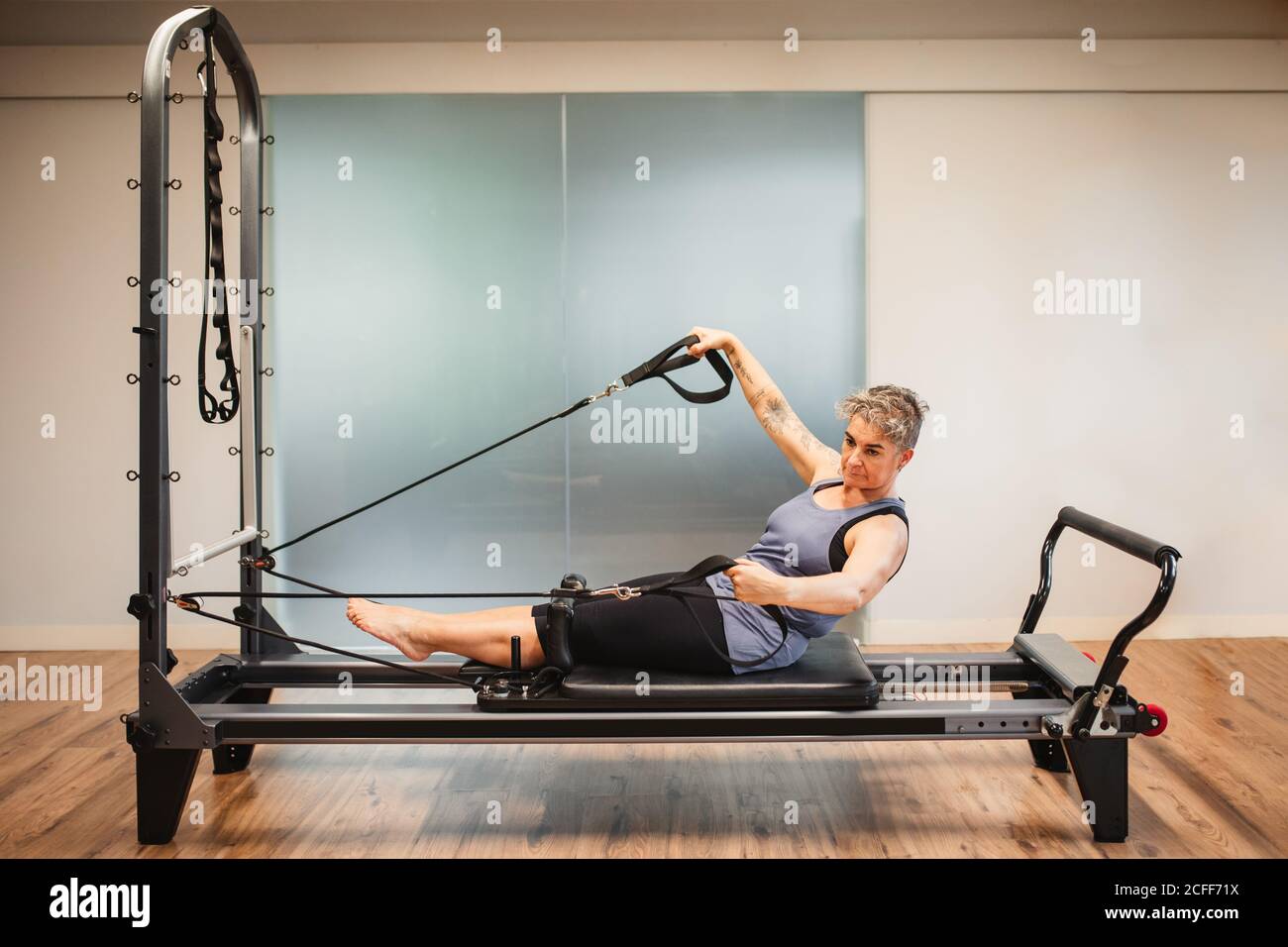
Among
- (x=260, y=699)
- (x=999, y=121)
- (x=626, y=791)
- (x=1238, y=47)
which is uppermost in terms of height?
(x=1238, y=47)

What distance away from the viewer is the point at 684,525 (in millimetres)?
3998

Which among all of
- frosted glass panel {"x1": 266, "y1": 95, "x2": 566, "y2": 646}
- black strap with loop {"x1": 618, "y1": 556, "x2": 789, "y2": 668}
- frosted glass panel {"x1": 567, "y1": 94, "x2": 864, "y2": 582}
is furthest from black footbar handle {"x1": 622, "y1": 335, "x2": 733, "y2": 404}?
frosted glass panel {"x1": 266, "y1": 95, "x2": 566, "y2": 646}

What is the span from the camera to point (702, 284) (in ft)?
12.9

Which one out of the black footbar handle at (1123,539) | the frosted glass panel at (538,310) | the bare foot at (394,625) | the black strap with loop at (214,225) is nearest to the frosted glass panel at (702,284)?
the frosted glass panel at (538,310)

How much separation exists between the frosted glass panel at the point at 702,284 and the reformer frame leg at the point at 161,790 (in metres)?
1.88

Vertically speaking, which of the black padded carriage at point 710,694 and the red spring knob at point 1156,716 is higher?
the black padded carriage at point 710,694

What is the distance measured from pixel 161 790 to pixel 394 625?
1.99ft

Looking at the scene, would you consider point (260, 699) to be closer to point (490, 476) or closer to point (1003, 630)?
point (490, 476)

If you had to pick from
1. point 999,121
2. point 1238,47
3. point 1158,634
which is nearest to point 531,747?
point 1158,634

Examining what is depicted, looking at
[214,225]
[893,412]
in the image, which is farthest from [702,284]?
[214,225]

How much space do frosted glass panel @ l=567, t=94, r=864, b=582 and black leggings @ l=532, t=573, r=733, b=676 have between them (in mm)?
1562

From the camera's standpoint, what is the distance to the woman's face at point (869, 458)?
2.34 metres

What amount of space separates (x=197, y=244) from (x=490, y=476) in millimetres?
1377

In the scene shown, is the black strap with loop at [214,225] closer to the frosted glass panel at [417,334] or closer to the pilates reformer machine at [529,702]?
the pilates reformer machine at [529,702]
